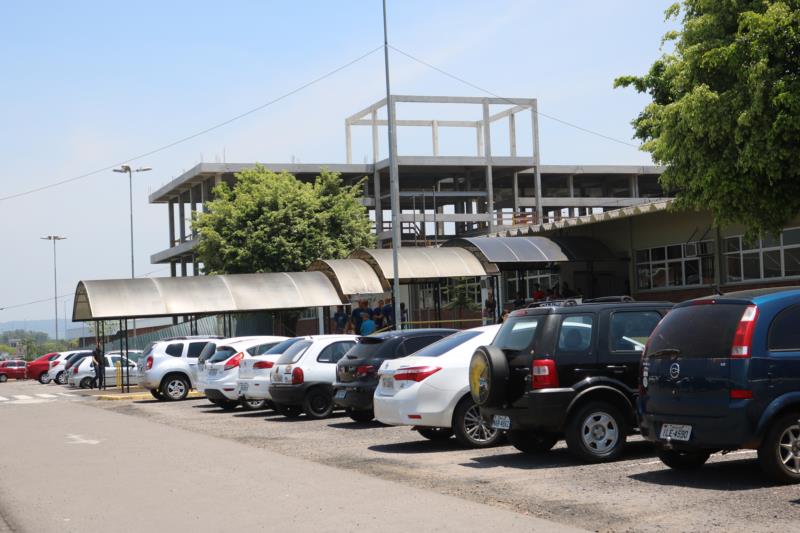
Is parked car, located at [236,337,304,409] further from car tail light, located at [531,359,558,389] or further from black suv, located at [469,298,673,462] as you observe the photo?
car tail light, located at [531,359,558,389]

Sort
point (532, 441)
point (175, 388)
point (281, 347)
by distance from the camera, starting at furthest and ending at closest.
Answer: point (175, 388) < point (281, 347) < point (532, 441)

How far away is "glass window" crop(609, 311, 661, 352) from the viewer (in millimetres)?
11953

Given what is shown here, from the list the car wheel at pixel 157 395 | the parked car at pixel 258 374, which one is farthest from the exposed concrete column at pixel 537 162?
the parked car at pixel 258 374

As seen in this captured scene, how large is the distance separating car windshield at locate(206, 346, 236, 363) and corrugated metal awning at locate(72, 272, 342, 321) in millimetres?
10151

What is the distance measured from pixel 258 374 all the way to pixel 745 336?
13775 millimetres

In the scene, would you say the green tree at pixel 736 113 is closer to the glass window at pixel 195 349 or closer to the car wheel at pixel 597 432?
the car wheel at pixel 597 432

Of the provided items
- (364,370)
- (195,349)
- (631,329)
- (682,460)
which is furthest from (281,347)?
(682,460)

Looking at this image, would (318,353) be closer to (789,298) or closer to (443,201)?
(789,298)

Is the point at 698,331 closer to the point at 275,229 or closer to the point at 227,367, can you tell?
the point at 227,367

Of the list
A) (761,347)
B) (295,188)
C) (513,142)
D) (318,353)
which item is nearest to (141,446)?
(318,353)

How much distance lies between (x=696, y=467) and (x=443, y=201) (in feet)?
230

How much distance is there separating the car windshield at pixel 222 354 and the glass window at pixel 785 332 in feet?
53.5

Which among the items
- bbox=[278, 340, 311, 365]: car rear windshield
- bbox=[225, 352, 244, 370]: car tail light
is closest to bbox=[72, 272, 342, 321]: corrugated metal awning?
bbox=[225, 352, 244, 370]: car tail light

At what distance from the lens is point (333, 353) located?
65.8ft
